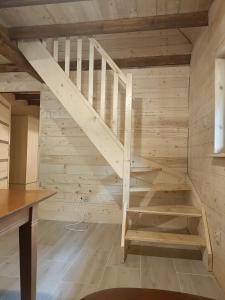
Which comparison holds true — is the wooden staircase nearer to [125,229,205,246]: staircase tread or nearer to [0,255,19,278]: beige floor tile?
[125,229,205,246]: staircase tread

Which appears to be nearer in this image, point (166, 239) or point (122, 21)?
point (166, 239)

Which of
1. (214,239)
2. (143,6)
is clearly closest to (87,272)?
(214,239)

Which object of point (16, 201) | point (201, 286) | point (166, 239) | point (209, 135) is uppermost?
point (209, 135)

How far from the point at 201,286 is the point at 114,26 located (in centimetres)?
255

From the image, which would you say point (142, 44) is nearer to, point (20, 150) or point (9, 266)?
point (9, 266)

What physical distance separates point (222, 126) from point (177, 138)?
1277 millimetres

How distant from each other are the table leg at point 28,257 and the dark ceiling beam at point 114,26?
1992 millimetres

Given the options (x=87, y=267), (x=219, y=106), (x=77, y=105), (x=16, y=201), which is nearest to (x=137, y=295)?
(x=16, y=201)

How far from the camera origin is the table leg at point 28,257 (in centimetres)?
145

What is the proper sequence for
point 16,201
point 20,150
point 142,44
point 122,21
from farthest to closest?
1. point 20,150
2. point 142,44
3. point 122,21
4. point 16,201

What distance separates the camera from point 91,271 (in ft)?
6.72

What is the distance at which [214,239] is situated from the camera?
210 centimetres

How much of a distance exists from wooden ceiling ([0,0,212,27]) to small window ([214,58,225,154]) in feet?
2.72

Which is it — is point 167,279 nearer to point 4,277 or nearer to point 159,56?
point 4,277
